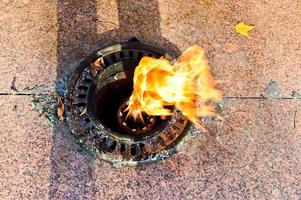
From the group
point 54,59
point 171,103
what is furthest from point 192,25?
point 54,59

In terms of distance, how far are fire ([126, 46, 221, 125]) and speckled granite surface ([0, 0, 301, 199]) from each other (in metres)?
0.09

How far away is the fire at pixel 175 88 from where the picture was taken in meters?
1.94

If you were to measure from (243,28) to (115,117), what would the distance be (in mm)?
792

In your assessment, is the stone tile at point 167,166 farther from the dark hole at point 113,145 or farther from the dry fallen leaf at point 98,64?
the dry fallen leaf at point 98,64

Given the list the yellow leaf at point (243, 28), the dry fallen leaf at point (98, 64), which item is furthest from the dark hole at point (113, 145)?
the yellow leaf at point (243, 28)

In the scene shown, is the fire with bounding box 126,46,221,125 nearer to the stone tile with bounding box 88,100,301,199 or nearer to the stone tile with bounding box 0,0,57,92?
the stone tile with bounding box 88,100,301,199

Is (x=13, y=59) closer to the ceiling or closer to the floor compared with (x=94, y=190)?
closer to the ceiling

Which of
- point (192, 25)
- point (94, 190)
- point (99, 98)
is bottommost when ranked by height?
point (94, 190)

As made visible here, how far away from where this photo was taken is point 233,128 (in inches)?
82.2

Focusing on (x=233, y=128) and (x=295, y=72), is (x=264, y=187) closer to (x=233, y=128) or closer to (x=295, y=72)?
(x=233, y=128)

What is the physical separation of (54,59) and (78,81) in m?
0.19

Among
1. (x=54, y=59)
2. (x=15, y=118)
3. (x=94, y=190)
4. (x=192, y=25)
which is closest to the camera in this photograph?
(x=94, y=190)

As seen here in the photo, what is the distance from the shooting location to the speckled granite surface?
6.42 feet

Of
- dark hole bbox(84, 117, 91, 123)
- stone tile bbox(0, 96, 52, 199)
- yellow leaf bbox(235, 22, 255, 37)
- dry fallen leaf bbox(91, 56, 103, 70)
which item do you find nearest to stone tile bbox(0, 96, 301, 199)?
stone tile bbox(0, 96, 52, 199)
